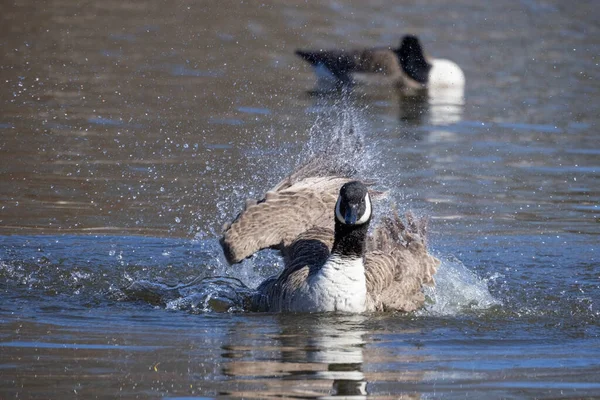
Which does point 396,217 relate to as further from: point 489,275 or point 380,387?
point 380,387

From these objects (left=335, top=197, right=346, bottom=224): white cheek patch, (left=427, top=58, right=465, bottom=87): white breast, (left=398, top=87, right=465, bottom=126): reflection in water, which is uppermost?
(left=427, top=58, right=465, bottom=87): white breast

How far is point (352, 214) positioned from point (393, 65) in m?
13.1

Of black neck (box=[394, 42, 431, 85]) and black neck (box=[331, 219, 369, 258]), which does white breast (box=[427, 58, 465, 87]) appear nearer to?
black neck (box=[394, 42, 431, 85])

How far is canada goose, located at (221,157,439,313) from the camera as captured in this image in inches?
309

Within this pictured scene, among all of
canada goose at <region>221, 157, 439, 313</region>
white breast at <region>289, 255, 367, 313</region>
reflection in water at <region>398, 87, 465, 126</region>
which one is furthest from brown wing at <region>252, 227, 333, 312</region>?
reflection in water at <region>398, 87, 465, 126</region>

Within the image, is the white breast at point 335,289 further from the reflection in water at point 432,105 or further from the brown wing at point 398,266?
the reflection in water at point 432,105

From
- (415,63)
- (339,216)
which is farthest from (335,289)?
(415,63)

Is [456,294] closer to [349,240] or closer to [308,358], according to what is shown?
[349,240]

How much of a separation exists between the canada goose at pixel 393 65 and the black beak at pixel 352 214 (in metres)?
11.7

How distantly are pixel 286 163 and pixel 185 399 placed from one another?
297 inches

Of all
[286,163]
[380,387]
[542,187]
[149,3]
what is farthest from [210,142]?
[149,3]

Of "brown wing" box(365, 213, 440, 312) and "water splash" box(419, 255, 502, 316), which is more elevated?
"brown wing" box(365, 213, 440, 312)

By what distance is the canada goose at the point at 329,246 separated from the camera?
784cm

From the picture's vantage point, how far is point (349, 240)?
7883 millimetres
